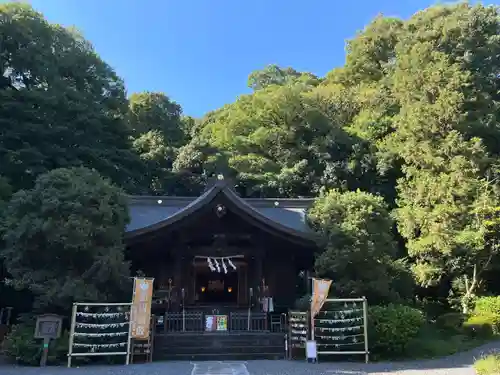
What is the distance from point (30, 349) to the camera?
1160 cm

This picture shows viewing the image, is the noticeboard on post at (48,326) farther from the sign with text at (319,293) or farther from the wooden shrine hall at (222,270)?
the sign with text at (319,293)

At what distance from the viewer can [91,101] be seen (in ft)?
82.5

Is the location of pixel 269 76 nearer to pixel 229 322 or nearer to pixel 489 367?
pixel 229 322

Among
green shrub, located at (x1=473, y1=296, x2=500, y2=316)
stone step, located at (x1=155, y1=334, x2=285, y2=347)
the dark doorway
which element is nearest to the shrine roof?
the dark doorway

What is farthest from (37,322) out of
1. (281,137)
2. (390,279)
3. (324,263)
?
(281,137)

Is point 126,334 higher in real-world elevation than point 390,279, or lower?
lower

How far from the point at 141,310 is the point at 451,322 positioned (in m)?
12.3

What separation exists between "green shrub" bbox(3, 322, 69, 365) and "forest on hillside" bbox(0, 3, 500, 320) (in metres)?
4.11

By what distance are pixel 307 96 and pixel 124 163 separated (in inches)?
542

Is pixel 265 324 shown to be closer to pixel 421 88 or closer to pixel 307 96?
pixel 421 88

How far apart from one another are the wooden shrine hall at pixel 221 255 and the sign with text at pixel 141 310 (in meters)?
3.36

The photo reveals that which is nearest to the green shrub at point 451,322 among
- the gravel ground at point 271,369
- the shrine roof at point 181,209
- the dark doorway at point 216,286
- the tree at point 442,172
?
the tree at point 442,172

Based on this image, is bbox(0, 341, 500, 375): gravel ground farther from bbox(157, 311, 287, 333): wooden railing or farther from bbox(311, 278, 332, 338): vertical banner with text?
bbox(157, 311, 287, 333): wooden railing

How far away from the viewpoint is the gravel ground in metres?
10.1
